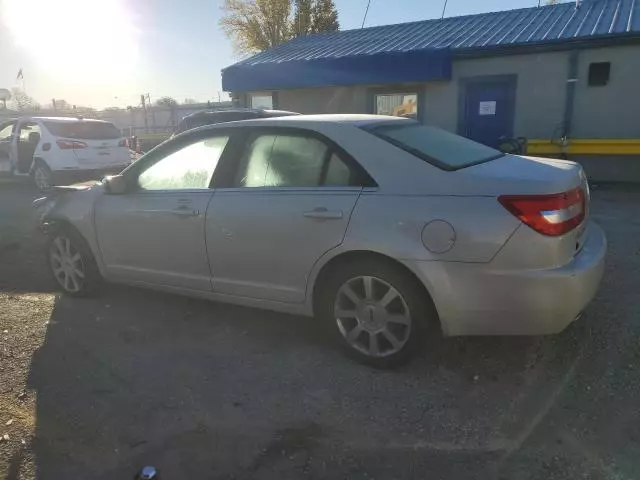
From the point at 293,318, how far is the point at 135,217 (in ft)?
4.86

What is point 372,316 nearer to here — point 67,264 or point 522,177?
point 522,177

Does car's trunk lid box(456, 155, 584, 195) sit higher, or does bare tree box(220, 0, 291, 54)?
bare tree box(220, 0, 291, 54)

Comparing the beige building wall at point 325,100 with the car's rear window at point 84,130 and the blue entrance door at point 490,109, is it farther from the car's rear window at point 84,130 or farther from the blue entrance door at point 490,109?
the car's rear window at point 84,130

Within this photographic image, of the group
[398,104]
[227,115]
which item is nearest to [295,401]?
[227,115]

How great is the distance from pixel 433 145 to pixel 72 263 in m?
3.33

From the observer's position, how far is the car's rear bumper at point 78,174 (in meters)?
11.1

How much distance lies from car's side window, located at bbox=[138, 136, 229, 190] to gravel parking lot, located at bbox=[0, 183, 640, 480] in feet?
3.61

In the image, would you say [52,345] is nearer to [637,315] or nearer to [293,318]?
[293,318]

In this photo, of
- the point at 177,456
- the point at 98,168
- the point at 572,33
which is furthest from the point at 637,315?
the point at 98,168

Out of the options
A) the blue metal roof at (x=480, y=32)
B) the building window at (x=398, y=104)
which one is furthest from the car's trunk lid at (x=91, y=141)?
the building window at (x=398, y=104)

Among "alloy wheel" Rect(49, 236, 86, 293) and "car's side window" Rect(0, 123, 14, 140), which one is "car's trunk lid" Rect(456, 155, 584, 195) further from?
"car's side window" Rect(0, 123, 14, 140)

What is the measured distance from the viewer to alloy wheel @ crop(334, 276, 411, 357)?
3.12 meters

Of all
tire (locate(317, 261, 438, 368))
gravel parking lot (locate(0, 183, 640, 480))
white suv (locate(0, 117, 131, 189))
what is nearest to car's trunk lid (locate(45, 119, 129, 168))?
white suv (locate(0, 117, 131, 189))

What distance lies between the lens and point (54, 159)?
11008 millimetres
